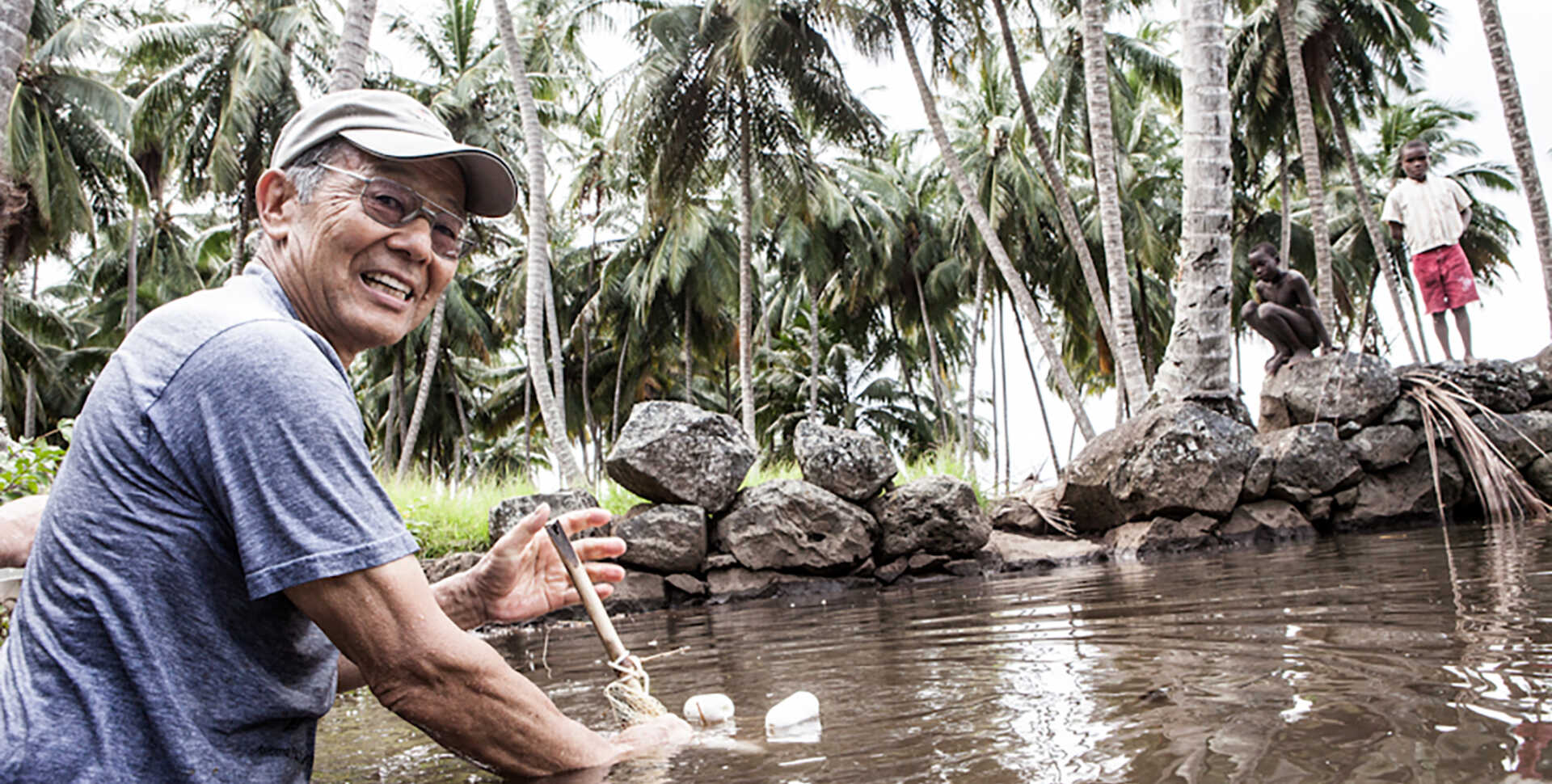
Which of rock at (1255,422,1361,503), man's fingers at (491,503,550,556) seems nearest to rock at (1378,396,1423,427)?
Result: rock at (1255,422,1361,503)

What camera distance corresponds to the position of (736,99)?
18.8 metres

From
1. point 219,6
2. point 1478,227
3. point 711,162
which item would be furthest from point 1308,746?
point 1478,227

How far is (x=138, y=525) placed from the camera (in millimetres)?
1389

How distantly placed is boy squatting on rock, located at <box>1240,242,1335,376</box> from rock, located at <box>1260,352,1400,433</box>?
277mm

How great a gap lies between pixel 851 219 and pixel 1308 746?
24209 millimetres

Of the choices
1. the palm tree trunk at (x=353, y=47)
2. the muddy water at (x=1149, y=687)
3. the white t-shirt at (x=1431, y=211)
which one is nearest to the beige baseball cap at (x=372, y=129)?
the muddy water at (x=1149, y=687)

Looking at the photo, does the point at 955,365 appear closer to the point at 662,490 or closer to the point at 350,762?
the point at 662,490

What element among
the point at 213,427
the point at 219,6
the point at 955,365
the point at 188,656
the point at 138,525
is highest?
the point at 219,6

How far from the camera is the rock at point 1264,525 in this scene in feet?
28.0

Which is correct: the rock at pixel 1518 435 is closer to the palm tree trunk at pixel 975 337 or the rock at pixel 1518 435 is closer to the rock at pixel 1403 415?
the rock at pixel 1403 415

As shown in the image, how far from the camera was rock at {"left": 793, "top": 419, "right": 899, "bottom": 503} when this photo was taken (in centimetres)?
912

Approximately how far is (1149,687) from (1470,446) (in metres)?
7.74

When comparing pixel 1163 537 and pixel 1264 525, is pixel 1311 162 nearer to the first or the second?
pixel 1264 525

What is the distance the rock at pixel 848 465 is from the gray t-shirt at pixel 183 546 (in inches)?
303
